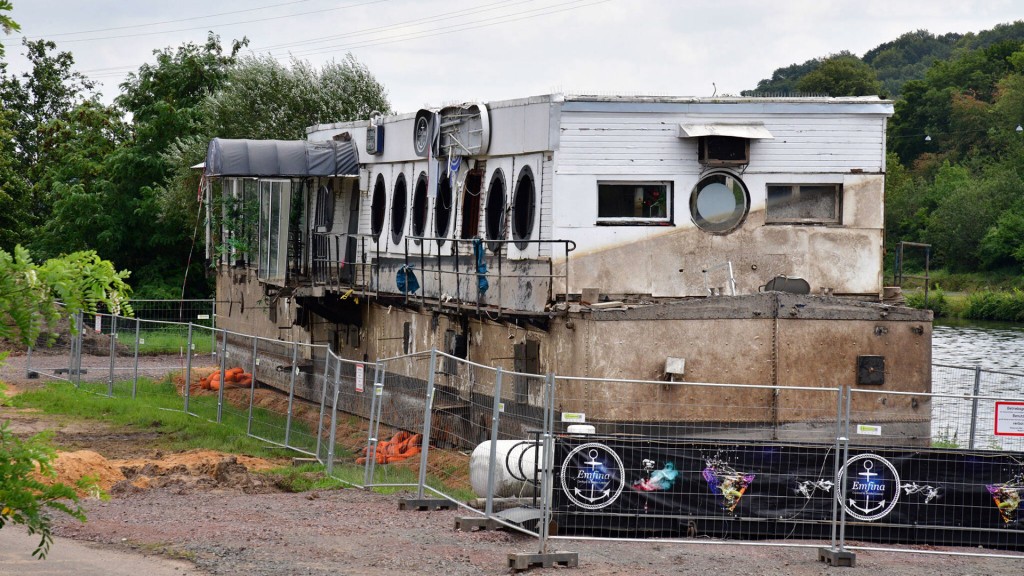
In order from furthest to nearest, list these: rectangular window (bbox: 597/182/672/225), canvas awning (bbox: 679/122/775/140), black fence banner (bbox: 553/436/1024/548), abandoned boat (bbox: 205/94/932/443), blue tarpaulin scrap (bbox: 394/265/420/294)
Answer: blue tarpaulin scrap (bbox: 394/265/420/294), rectangular window (bbox: 597/182/672/225), canvas awning (bbox: 679/122/775/140), abandoned boat (bbox: 205/94/932/443), black fence banner (bbox: 553/436/1024/548)

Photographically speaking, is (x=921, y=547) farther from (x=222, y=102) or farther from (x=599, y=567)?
(x=222, y=102)

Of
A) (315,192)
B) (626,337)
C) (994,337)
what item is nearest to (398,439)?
(626,337)

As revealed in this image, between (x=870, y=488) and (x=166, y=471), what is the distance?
1088cm

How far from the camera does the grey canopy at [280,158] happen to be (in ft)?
88.9

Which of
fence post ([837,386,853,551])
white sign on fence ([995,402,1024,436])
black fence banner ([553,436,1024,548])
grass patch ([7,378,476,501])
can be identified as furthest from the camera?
grass patch ([7,378,476,501])

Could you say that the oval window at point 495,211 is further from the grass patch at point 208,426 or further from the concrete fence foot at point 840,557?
the concrete fence foot at point 840,557

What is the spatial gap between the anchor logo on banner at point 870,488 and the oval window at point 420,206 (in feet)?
45.3

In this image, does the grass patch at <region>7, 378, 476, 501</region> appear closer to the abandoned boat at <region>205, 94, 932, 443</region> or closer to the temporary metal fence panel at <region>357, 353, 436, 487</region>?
the temporary metal fence panel at <region>357, 353, 436, 487</region>

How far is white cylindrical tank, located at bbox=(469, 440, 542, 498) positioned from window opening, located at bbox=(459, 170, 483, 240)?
9.32 metres

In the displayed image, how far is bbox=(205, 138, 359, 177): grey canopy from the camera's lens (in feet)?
88.9

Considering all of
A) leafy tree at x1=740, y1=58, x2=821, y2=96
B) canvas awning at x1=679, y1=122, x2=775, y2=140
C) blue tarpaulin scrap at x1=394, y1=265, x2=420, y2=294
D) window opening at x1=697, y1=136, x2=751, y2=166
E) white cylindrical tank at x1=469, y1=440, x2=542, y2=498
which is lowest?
white cylindrical tank at x1=469, y1=440, x2=542, y2=498

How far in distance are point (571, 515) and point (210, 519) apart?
4.66 m

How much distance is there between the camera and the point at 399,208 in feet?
90.1

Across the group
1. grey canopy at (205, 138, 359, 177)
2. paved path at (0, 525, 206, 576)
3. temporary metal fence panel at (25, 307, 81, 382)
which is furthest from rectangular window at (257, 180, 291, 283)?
paved path at (0, 525, 206, 576)
